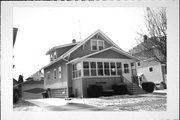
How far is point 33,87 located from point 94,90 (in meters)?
1.73

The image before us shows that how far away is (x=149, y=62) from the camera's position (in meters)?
6.61

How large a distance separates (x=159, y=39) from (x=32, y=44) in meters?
3.59

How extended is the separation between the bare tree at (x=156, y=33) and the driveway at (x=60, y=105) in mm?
2270

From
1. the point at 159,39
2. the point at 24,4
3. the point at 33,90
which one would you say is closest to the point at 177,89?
the point at 159,39

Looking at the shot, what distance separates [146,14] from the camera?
20.1 feet

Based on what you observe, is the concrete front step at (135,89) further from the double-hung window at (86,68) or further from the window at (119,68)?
the double-hung window at (86,68)

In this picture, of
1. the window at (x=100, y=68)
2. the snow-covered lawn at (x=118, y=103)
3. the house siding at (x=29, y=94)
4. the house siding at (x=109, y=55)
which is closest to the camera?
the snow-covered lawn at (x=118, y=103)

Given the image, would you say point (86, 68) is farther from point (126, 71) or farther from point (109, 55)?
point (126, 71)

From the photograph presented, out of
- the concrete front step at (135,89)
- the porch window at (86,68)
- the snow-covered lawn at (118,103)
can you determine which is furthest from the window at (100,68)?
the concrete front step at (135,89)

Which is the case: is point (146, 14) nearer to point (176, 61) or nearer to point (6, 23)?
point (176, 61)

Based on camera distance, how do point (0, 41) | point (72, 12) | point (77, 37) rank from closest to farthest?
point (0, 41) < point (72, 12) < point (77, 37)

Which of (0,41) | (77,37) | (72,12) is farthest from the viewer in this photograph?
(77,37)

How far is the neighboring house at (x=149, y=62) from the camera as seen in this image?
633 cm

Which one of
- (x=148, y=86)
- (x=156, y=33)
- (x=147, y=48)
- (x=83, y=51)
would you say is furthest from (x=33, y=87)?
(x=156, y=33)
